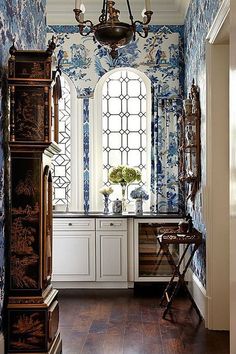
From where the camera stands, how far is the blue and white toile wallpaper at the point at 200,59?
4.88 m

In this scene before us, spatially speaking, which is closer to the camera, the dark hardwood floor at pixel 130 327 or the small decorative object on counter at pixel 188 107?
→ the dark hardwood floor at pixel 130 327

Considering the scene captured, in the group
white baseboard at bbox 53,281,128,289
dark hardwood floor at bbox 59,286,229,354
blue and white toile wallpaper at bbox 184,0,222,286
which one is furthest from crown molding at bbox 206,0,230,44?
white baseboard at bbox 53,281,128,289

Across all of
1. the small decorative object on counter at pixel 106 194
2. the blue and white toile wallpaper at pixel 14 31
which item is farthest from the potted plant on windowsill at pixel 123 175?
the blue and white toile wallpaper at pixel 14 31

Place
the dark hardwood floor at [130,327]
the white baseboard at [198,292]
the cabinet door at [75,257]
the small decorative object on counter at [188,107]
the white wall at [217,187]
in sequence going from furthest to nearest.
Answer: the cabinet door at [75,257]
the small decorative object on counter at [188,107]
the white baseboard at [198,292]
the white wall at [217,187]
the dark hardwood floor at [130,327]

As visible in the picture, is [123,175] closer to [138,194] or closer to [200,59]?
[138,194]

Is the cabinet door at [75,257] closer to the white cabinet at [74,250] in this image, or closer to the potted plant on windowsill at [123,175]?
the white cabinet at [74,250]

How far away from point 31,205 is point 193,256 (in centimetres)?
282

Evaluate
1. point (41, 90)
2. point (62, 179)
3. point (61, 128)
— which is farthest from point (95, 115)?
point (41, 90)

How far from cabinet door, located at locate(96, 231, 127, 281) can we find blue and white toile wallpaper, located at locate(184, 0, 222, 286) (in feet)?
2.93

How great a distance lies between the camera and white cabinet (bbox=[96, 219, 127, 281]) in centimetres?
633

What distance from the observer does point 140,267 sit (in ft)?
20.9

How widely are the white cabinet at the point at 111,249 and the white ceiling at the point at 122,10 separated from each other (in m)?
2.68

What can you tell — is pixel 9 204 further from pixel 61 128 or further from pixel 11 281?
pixel 61 128

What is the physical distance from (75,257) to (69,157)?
4.54ft
